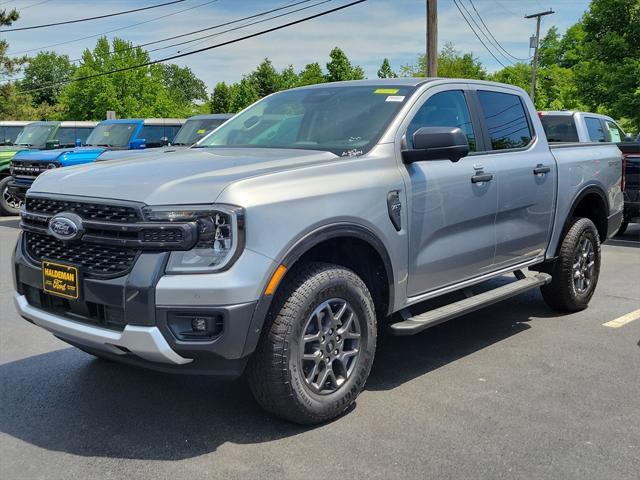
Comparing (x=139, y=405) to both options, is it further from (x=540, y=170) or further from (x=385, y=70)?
(x=385, y=70)

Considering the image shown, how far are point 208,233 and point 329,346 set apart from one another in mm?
989

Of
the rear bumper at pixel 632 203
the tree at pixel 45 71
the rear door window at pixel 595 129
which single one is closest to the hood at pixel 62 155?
the rear door window at pixel 595 129

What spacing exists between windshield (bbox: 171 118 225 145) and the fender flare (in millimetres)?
10935

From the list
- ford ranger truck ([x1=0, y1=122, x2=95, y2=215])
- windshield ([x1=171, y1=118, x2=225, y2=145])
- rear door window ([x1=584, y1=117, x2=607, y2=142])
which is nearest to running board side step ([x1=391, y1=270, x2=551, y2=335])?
rear door window ([x1=584, y1=117, x2=607, y2=142])

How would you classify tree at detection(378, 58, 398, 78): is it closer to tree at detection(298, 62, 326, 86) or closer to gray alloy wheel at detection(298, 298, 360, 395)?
tree at detection(298, 62, 326, 86)

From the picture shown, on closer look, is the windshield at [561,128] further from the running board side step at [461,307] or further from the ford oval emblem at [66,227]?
the ford oval emblem at [66,227]

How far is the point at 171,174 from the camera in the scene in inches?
136

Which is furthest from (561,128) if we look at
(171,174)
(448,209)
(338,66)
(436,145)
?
(338,66)

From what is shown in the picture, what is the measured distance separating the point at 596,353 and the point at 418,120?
2.24m

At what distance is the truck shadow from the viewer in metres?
3.49

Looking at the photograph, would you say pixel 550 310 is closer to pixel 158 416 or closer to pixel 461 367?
pixel 461 367

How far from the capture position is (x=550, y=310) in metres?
6.33

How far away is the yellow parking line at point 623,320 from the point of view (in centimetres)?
579

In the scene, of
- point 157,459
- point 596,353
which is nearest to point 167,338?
point 157,459
